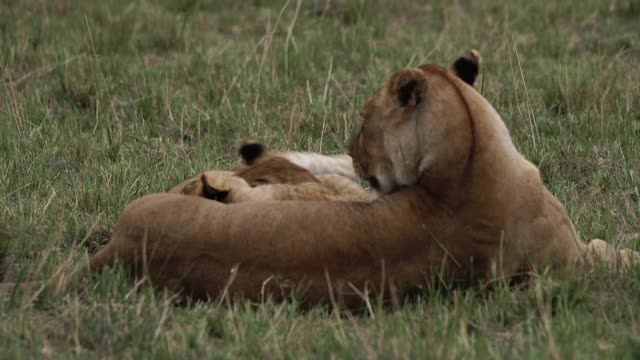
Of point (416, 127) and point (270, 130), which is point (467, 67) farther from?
point (270, 130)

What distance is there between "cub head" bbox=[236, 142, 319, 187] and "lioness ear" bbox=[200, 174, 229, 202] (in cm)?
27

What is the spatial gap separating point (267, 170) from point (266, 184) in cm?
12

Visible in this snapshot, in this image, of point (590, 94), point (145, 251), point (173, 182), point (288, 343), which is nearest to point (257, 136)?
point (173, 182)

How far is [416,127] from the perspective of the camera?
4.96 metres

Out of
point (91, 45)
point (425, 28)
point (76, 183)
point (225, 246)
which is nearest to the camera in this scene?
point (225, 246)

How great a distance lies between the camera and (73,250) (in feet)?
16.9

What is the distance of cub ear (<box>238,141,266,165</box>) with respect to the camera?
561 cm

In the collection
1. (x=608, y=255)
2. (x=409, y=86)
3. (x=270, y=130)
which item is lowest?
(x=270, y=130)

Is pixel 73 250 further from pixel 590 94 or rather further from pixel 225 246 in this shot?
pixel 590 94

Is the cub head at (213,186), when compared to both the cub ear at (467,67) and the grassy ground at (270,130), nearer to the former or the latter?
the grassy ground at (270,130)

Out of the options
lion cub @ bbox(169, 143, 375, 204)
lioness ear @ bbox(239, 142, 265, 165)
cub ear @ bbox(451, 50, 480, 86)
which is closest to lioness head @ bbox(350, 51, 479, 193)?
cub ear @ bbox(451, 50, 480, 86)

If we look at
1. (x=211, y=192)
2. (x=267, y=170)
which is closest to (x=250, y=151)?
(x=267, y=170)

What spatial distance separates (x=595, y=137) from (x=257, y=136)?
1.76 meters

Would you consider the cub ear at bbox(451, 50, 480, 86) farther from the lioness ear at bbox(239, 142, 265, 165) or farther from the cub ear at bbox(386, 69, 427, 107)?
the lioness ear at bbox(239, 142, 265, 165)
